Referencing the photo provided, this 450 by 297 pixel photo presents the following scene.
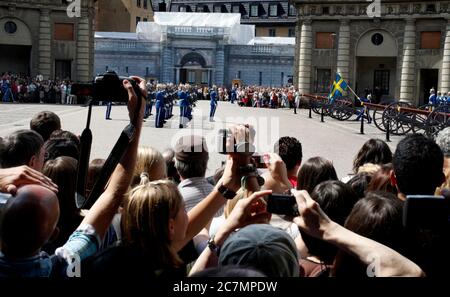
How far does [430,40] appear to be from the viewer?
40.1m

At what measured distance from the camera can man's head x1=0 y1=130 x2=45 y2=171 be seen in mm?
4660

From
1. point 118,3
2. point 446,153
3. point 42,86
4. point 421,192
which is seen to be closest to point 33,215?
point 421,192

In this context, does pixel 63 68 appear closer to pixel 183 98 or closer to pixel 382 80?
pixel 183 98

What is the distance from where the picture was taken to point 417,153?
14.1ft

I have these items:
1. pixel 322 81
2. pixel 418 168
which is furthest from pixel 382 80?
pixel 418 168

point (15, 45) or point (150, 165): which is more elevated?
point (15, 45)

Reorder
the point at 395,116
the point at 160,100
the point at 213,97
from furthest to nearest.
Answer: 1. the point at 213,97
2. the point at 160,100
3. the point at 395,116

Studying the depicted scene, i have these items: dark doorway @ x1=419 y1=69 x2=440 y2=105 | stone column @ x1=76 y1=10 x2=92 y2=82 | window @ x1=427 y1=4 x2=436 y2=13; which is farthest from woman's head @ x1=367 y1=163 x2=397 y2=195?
stone column @ x1=76 y1=10 x2=92 y2=82

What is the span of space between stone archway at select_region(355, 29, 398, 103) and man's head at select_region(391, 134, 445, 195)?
38.2 meters

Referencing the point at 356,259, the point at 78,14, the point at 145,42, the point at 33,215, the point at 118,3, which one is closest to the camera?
the point at 33,215

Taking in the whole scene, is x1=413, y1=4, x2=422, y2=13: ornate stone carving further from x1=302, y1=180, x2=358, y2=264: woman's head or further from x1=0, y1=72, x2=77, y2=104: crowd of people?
x1=302, y1=180, x2=358, y2=264: woman's head

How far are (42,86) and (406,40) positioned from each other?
22210 millimetres

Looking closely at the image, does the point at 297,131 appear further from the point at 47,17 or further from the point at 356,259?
the point at 47,17

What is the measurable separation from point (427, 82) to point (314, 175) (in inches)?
1547
